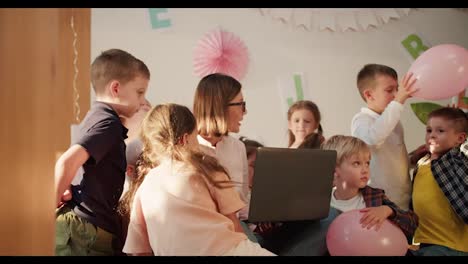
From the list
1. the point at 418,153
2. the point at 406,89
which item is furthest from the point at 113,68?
the point at 418,153

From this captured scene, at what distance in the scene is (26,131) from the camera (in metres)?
1.84

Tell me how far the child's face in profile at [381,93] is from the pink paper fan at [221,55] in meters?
0.67

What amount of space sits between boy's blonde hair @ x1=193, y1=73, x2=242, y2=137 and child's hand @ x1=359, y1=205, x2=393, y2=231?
0.72 metres

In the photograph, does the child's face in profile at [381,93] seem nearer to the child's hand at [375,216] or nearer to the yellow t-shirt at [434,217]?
the yellow t-shirt at [434,217]

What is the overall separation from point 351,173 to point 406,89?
0.50 meters

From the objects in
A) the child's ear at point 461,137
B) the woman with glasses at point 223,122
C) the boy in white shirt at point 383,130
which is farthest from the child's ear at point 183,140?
the child's ear at point 461,137

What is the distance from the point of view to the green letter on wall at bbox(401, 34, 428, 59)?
3.33 meters

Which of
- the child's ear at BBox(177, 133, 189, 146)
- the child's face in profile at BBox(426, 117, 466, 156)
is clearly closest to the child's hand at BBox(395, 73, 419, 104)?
the child's face in profile at BBox(426, 117, 466, 156)

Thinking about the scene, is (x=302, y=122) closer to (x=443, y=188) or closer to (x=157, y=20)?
(x=443, y=188)

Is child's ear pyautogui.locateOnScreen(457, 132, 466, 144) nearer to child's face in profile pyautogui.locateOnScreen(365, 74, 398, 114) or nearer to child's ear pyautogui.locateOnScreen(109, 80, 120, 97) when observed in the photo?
child's face in profile pyautogui.locateOnScreen(365, 74, 398, 114)

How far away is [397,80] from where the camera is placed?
129 inches
